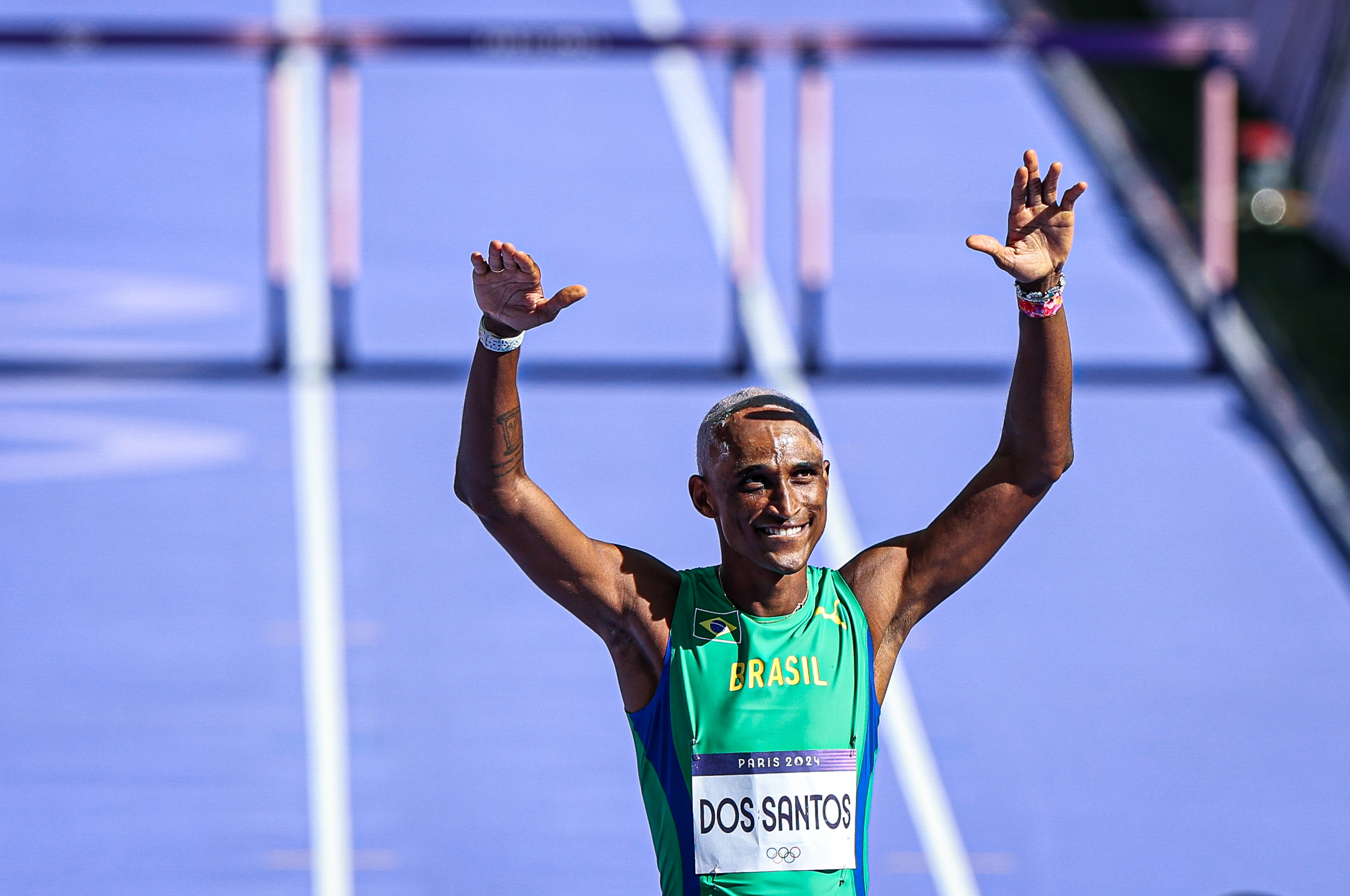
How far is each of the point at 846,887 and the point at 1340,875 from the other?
2972 millimetres

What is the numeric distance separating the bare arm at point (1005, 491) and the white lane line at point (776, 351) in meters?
2.02

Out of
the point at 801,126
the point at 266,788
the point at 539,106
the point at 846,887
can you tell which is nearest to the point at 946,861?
the point at 266,788

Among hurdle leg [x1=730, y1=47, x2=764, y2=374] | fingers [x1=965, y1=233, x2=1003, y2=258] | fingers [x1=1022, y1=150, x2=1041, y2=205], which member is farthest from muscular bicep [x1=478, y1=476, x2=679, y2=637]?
hurdle leg [x1=730, y1=47, x2=764, y2=374]

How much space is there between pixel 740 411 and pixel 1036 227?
604 mm

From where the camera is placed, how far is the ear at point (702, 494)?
3.14 metres

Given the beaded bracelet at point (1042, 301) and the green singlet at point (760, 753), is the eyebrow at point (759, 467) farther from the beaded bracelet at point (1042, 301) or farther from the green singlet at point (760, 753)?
the beaded bracelet at point (1042, 301)

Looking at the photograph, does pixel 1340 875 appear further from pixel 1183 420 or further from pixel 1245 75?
pixel 1245 75

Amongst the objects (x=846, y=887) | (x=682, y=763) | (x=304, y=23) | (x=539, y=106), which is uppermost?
(x=304, y=23)

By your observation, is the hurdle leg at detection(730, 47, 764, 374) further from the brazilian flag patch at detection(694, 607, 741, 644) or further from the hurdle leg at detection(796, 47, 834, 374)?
the brazilian flag patch at detection(694, 607, 741, 644)

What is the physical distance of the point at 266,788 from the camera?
18.9 ft

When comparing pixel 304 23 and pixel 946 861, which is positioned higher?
pixel 304 23

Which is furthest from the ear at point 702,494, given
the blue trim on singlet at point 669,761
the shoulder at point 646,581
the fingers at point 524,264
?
the fingers at point 524,264

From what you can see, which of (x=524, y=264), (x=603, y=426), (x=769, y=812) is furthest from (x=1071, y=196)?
(x=603, y=426)

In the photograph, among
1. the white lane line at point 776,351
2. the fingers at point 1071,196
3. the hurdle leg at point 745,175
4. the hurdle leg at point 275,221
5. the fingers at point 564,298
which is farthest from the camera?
the hurdle leg at point 745,175
